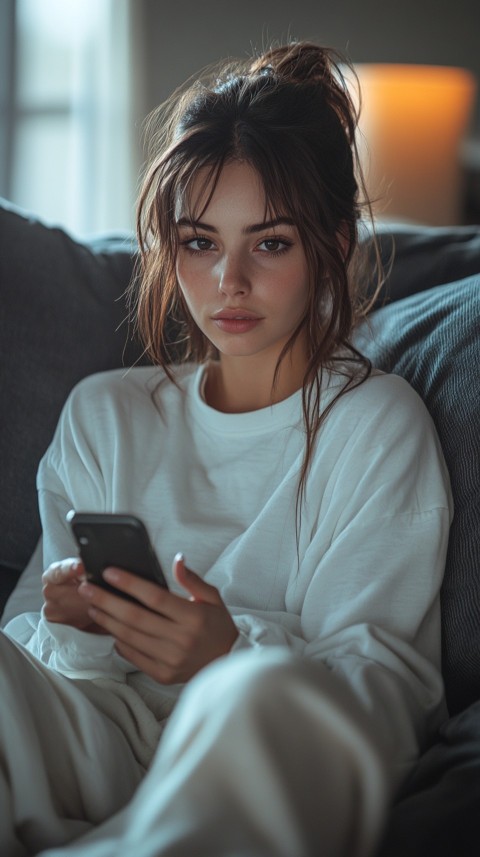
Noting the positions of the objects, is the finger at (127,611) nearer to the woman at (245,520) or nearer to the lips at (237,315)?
the woman at (245,520)

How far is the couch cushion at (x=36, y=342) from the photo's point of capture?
152 cm

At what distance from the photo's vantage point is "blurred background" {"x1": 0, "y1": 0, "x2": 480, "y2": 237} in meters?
3.26

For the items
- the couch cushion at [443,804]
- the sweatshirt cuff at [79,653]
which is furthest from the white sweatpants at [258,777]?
the sweatshirt cuff at [79,653]

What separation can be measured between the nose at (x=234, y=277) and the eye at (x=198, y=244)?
0.05m

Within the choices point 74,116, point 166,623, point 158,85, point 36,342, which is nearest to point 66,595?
point 166,623

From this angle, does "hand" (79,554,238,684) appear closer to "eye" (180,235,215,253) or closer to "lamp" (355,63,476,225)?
"eye" (180,235,215,253)

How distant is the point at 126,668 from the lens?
1.25 m

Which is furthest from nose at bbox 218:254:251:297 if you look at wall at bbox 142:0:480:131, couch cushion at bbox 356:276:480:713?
wall at bbox 142:0:480:131

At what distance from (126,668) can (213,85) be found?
80 centimetres

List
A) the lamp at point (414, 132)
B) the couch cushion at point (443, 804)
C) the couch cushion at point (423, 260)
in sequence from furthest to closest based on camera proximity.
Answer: the lamp at point (414, 132) < the couch cushion at point (423, 260) < the couch cushion at point (443, 804)

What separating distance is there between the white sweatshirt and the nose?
0.58 feet

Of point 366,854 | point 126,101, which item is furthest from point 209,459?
point 126,101

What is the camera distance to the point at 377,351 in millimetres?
1507

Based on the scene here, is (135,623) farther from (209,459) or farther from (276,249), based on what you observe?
(276,249)
